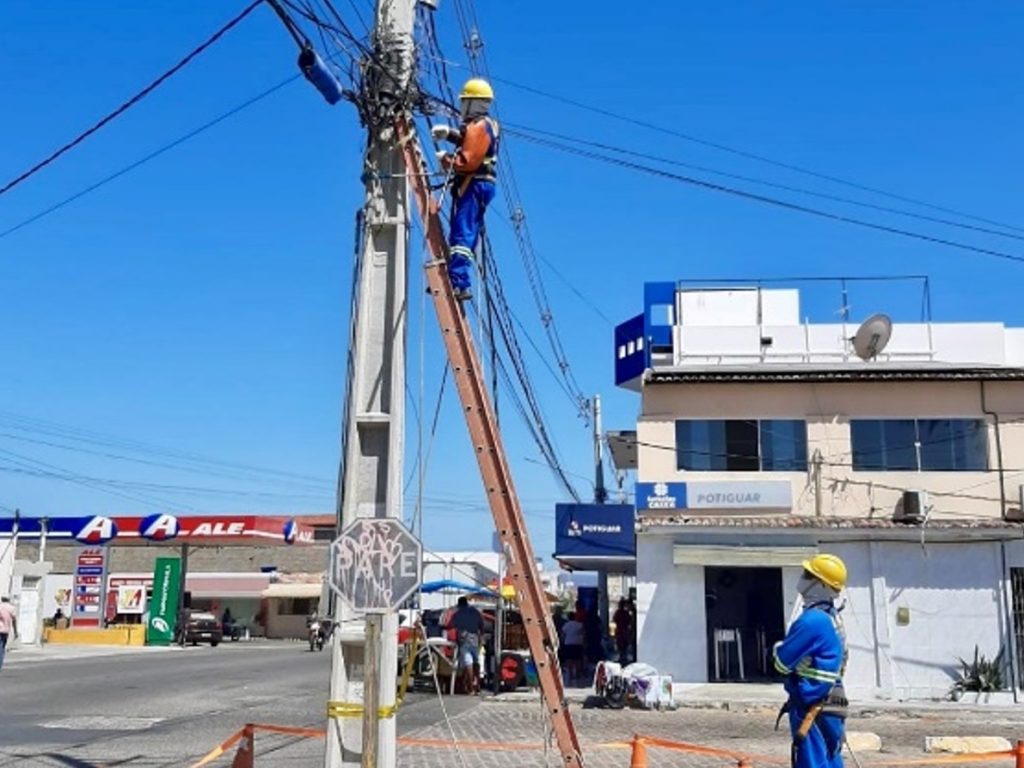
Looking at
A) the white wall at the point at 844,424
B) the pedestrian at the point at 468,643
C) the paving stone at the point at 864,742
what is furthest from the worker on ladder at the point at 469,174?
the white wall at the point at 844,424

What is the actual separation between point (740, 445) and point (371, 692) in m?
17.3

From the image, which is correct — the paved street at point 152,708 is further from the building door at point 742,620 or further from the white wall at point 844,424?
the white wall at point 844,424

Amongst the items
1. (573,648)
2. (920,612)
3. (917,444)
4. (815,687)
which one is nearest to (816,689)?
(815,687)

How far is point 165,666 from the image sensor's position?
95.4 ft

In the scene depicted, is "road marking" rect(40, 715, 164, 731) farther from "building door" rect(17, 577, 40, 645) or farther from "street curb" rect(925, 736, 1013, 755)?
"building door" rect(17, 577, 40, 645)

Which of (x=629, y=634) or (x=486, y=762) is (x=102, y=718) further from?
(x=629, y=634)

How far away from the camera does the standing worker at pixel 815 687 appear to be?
720 centimetres

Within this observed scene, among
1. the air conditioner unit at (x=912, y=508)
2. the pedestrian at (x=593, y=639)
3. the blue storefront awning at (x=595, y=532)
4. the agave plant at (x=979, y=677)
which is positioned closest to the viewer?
the agave plant at (x=979, y=677)

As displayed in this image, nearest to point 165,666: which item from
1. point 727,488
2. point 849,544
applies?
point 727,488

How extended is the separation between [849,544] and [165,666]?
60.2 ft

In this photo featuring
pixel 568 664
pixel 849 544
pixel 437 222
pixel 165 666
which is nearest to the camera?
pixel 437 222

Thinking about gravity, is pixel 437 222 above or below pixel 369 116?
below

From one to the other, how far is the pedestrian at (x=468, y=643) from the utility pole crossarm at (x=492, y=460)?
13.7 m

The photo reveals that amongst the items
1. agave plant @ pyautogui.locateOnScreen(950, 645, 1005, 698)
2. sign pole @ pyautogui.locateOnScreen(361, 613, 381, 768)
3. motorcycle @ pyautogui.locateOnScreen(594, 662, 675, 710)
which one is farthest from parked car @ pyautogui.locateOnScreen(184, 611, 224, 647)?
sign pole @ pyautogui.locateOnScreen(361, 613, 381, 768)
